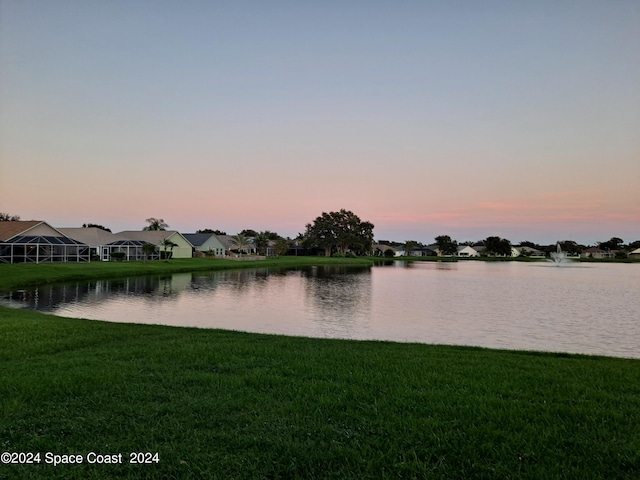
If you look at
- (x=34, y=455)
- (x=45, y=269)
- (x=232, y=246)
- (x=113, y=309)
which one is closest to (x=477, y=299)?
(x=113, y=309)

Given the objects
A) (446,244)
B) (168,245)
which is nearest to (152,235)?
(168,245)

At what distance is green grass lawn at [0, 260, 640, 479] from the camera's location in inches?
163

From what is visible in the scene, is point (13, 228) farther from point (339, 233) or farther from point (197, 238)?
point (339, 233)

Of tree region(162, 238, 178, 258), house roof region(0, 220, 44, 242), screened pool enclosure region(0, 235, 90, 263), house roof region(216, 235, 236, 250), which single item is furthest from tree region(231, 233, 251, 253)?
house roof region(0, 220, 44, 242)

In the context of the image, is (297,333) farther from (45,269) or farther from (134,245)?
(134,245)

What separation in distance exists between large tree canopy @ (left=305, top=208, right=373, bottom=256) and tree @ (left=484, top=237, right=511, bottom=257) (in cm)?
5779

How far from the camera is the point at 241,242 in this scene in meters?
92.8

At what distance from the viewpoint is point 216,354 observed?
8.66 metres

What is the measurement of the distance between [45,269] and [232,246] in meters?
61.1

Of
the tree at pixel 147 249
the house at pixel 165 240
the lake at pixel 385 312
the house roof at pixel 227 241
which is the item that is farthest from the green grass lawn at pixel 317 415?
the house roof at pixel 227 241

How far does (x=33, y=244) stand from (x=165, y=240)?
2307cm

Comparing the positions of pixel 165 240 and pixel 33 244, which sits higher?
pixel 165 240

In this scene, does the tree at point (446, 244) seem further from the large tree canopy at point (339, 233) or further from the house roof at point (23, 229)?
the house roof at point (23, 229)

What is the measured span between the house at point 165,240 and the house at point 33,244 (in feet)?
52.9
